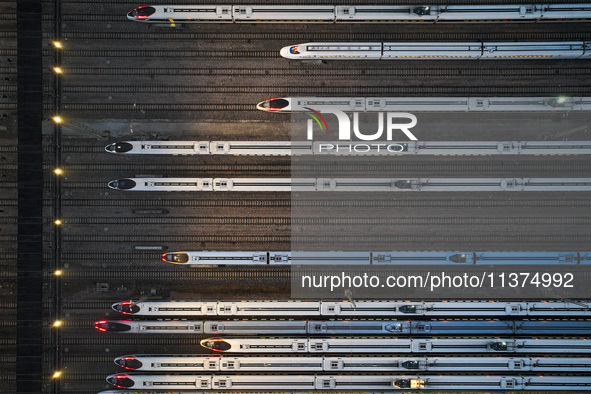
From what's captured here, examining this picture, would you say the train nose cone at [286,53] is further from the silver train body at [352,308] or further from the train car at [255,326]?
the train car at [255,326]

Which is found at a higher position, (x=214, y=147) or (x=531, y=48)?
(x=531, y=48)

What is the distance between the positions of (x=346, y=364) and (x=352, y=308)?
9.56 ft

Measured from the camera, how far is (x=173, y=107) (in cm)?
1788

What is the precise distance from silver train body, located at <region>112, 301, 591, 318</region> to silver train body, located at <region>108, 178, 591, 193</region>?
19.3 feet

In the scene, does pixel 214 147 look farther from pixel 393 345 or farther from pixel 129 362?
pixel 393 345

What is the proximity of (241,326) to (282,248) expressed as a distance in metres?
4.52

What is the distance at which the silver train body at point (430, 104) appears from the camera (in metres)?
17.0

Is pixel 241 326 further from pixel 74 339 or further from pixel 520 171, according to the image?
pixel 520 171

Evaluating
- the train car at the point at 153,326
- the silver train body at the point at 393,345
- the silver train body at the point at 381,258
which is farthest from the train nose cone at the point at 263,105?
the silver train body at the point at 393,345

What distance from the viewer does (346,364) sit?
678 inches

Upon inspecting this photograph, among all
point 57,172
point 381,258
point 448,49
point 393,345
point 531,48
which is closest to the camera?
point 531,48

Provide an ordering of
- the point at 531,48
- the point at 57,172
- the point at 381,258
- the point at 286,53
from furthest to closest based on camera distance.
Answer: the point at 57,172 < the point at 381,258 < the point at 286,53 < the point at 531,48

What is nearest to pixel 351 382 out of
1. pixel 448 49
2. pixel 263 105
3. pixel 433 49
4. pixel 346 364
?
pixel 346 364

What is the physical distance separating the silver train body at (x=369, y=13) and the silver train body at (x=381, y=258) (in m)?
12.1
